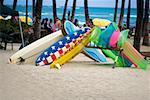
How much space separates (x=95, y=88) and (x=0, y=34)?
972 cm

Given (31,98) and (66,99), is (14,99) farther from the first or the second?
(66,99)

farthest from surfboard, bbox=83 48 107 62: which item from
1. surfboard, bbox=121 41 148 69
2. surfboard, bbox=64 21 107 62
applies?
surfboard, bbox=121 41 148 69

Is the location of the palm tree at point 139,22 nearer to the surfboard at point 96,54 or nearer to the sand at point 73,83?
the surfboard at point 96,54

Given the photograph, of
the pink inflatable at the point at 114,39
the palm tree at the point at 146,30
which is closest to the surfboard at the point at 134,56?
the pink inflatable at the point at 114,39

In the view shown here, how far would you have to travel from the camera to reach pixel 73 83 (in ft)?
34.0

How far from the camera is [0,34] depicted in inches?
736

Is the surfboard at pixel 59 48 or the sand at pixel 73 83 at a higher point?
the surfboard at pixel 59 48

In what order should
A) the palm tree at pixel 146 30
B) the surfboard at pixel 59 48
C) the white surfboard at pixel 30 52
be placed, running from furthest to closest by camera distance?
the palm tree at pixel 146 30 → the white surfboard at pixel 30 52 → the surfboard at pixel 59 48

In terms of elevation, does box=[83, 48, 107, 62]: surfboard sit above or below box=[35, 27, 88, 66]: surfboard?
below

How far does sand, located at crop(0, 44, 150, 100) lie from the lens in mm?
8594

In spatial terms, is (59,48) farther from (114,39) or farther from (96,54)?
(96,54)

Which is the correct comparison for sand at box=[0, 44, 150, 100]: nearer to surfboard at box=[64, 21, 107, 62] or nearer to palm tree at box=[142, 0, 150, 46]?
surfboard at box=[64, 21, 107, 62]

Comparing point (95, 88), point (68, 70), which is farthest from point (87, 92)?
point (68, 70)

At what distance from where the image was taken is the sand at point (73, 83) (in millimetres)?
8594
